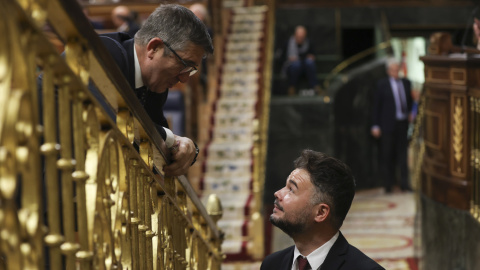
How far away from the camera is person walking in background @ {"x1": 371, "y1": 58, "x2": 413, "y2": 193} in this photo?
10664 millimetres

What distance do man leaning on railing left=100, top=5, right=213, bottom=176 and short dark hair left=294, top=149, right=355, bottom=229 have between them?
466 millimetres

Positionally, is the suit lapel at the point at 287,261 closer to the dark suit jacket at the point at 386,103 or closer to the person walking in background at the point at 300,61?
the dark suit jacket at the point at 386,103

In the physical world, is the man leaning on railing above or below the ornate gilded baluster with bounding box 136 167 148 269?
above

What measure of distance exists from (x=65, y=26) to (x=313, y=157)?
1399 millimetres

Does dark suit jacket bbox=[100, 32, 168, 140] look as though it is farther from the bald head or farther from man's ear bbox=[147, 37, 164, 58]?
the bald head

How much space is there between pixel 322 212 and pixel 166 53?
83cm

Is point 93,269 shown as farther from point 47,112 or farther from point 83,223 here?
point 47,112

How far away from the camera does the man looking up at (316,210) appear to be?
2.76m

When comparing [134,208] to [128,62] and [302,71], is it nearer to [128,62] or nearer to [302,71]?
[128,62]

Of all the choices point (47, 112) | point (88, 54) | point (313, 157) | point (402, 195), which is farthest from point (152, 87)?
point (402, 195)

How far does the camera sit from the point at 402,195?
10.9 m

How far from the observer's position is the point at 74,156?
5.84ft

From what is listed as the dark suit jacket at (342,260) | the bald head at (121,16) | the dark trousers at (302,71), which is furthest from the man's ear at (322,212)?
the dark trousers at (302,71)

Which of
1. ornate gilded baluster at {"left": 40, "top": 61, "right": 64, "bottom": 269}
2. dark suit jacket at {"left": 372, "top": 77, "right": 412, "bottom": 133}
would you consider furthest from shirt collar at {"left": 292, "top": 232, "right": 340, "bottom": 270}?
dark suit jacket at {"left": 372, "top": 77, "right": 412, "bottom": 133}
